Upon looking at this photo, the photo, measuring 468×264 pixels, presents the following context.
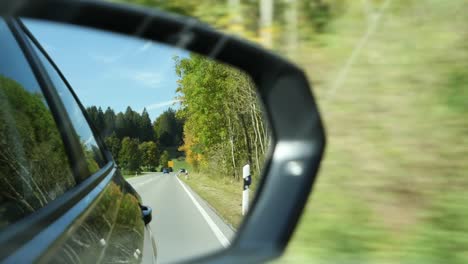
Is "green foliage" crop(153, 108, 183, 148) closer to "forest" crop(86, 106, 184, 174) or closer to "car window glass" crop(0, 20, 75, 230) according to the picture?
"forest" crop(86, 106, 184, 174)

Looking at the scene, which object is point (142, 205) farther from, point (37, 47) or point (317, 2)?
point (317, 2)

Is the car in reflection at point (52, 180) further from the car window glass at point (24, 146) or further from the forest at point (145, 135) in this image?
the forest at point (145, 135)

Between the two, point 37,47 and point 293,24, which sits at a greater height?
point 293,24

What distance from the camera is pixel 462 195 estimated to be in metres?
3.52

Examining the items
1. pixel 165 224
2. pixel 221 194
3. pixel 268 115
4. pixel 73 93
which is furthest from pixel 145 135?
pixel 221 194

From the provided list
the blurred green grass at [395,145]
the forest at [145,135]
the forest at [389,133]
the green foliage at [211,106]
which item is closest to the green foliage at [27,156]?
the forest at [145,135]

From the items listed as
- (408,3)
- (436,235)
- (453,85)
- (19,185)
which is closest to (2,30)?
(19,185)

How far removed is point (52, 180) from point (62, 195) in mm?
75

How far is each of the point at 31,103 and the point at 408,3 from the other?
320 cm

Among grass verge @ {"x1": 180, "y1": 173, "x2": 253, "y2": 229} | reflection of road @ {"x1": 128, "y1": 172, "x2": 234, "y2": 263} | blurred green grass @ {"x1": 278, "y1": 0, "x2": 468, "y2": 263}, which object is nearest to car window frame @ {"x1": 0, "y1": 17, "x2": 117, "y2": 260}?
reflection of road @ {"x1": 128, "y1": 172, "x2": 234, "y2": 263}

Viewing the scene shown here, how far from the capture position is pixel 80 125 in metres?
2.84

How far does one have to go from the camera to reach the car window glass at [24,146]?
1.82 metres

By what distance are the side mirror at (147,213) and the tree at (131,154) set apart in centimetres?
44

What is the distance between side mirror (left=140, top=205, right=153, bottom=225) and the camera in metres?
2.72
